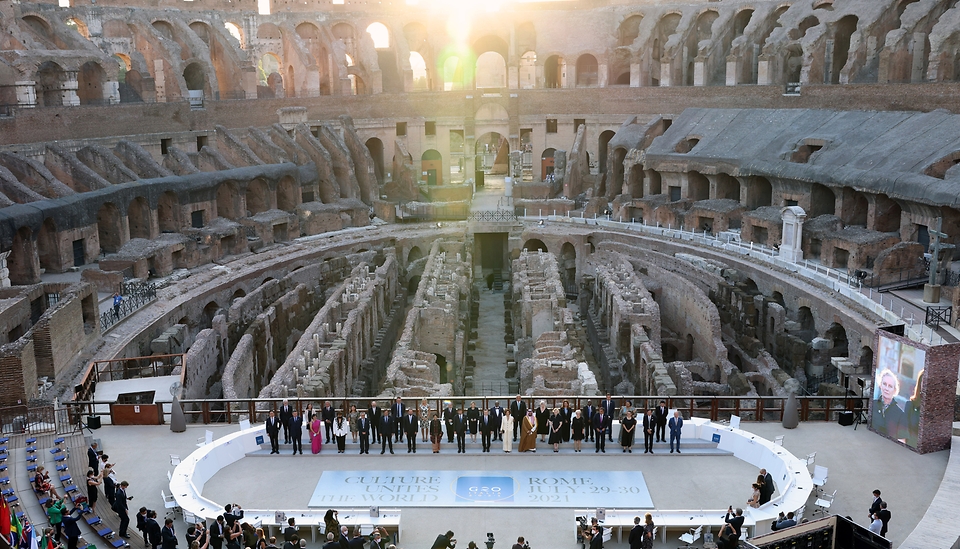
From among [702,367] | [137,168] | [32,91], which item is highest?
[32,91]

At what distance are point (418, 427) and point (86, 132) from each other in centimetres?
3111

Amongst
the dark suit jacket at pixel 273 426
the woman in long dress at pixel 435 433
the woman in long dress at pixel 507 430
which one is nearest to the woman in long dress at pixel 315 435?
the dark suit jacket at pixel 273 426

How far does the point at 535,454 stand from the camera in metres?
18.0

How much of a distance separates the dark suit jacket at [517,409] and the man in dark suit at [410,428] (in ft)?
6.29

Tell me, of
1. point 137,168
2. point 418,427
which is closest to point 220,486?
point 418,427

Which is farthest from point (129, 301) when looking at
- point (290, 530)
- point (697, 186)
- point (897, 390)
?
point (697, 186)

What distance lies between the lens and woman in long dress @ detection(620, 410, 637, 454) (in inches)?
696

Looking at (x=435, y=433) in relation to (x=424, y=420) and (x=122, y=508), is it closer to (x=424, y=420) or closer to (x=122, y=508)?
(x=424, y=420)

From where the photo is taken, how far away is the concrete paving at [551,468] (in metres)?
15.3

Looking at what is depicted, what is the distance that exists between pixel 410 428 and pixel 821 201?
27428 millimetres

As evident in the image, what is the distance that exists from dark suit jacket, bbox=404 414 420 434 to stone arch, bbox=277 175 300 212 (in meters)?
31.8

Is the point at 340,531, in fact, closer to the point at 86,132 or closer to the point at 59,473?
the point at 59,473

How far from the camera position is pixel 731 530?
13844 mm

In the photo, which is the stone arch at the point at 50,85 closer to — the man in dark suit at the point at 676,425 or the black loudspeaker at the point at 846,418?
the man in dark suit at the point at 676,425
